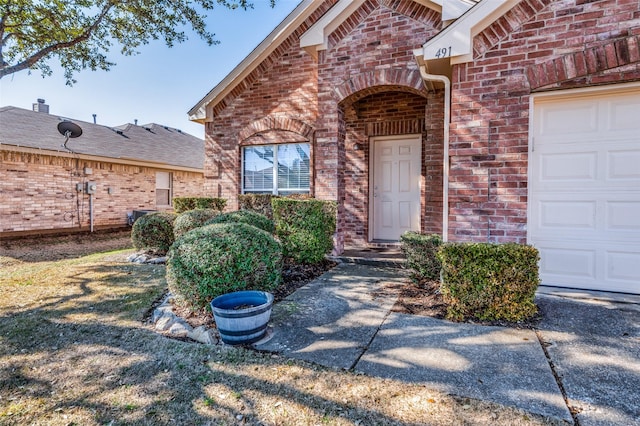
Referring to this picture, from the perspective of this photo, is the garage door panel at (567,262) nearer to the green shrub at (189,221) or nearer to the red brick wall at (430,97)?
the red brick wall at (430,97)

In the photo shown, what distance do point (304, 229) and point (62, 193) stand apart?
10.0m

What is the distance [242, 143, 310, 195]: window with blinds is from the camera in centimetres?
816

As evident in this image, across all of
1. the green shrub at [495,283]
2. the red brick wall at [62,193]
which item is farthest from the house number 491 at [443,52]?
the red brick wall at [62,193]

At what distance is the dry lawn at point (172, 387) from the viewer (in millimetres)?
2213

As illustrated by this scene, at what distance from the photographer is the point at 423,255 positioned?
16.4 feet

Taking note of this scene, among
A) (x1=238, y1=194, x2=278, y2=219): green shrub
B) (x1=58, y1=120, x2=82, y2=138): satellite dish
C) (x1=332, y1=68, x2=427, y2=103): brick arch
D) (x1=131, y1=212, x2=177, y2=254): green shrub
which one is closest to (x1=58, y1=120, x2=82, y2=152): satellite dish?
(x1=58, y1=120, x2=82, y2=138): satellite dish

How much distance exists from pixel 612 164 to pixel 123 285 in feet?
23.2

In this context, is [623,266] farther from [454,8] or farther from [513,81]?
[454,8]

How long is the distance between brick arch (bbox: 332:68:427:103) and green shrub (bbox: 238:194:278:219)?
9.55 ft

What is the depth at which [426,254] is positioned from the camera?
498cm

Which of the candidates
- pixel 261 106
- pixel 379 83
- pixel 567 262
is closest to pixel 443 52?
pixel 379 83

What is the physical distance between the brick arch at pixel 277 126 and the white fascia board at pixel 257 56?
1200 mm

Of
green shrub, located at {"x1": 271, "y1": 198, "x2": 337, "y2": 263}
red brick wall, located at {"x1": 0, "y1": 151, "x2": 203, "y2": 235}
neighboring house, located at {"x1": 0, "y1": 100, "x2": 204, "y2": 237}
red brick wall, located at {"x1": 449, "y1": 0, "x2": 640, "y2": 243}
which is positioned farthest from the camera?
neighboring house, located at {"x1": 0, "y1": 100, "x2": 204, "y2": 237}

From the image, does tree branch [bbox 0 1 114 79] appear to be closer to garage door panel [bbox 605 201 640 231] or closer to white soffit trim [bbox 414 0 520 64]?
white soffit trim [bbox 414 0 520 64]
